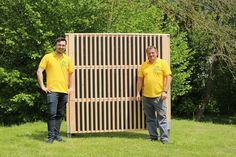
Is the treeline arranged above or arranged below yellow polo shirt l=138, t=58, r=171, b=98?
above

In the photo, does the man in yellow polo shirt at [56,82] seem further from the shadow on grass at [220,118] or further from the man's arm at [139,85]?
the shadow on grass at [220,118]

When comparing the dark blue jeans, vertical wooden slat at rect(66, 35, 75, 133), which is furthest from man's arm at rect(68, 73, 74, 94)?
vertical wooden slat at rect(66, 35, 75, 133)

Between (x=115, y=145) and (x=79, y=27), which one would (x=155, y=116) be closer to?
(x=115, y=145)

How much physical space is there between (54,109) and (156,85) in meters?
2.10

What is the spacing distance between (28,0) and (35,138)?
17.1 feet

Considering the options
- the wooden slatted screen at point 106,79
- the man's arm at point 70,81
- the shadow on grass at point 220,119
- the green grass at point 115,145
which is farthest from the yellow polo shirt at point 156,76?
the shadow on grass at point 220,119

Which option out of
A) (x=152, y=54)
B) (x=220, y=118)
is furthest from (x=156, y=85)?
(x=220, y=118)

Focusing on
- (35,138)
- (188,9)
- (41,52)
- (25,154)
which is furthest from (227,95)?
(25,154)

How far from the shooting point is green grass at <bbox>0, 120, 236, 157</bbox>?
325 inches

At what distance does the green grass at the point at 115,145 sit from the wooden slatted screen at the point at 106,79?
13.8 inches

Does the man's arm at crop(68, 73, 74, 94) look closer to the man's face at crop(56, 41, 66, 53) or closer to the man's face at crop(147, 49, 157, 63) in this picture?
the man's face at crop(56, 41, 66, 53)

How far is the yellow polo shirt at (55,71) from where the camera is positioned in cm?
909

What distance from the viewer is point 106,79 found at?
10062mm

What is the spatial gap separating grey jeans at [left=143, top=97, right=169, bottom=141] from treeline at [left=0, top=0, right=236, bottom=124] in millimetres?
4439
